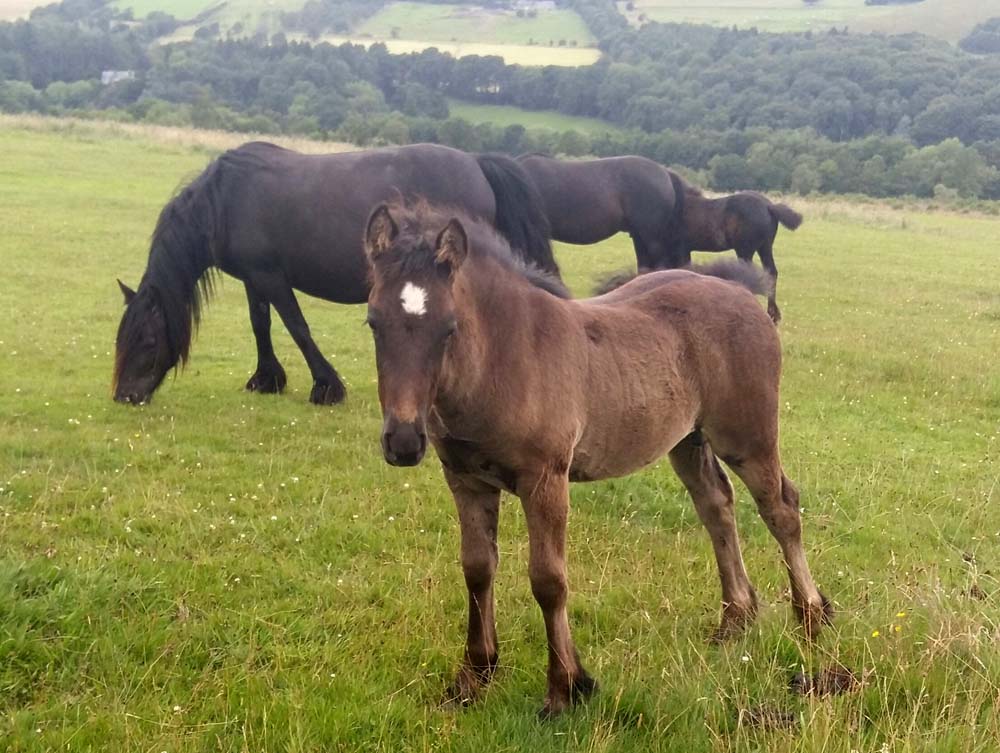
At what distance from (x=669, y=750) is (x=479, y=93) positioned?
63440mm

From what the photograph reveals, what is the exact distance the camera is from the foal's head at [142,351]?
8.65 meters

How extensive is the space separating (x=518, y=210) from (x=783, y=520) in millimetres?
5919

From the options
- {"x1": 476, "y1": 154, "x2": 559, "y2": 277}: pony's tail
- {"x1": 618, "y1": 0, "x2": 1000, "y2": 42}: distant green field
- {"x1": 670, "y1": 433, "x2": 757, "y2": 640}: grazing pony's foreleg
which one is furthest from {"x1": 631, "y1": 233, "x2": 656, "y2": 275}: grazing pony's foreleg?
{"x1": 618, "y1": 0, "x2": 1000, "y2": 42}: distant green field

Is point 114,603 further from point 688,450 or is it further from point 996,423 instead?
point 996,423

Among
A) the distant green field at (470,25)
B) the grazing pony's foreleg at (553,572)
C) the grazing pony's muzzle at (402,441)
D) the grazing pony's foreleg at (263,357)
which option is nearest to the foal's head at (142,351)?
the grazing pony's foreleg at (263,357)

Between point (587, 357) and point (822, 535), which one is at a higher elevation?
point (587, 357)

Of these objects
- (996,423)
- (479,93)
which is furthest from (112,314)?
(479,93)

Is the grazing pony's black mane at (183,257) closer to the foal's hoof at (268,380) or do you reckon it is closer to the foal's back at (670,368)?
the foal's hoof at (268,380)

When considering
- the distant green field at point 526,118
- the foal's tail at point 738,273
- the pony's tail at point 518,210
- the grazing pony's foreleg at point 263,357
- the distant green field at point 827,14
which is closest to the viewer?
the foal's tail at point 738,273

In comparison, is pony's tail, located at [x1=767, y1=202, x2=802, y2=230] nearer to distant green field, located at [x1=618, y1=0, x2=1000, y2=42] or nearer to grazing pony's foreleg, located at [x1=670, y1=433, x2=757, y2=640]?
grazing pony's foreleg, located at [x1=670, y1=433, x2=757, y2=640]

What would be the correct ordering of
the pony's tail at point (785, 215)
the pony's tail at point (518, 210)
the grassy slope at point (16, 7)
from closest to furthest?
1. the pony's tail at point (518, 210)
2. the pony's tail at point (785, 215)
3. the grassy slope at point (16, 7)

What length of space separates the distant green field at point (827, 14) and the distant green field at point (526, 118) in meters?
43.0

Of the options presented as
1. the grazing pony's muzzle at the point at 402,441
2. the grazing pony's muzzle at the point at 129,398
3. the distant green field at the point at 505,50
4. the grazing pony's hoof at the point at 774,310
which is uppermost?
the grazing pony's muzzle at the point at 402,441

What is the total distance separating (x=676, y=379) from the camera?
438 centimetres
